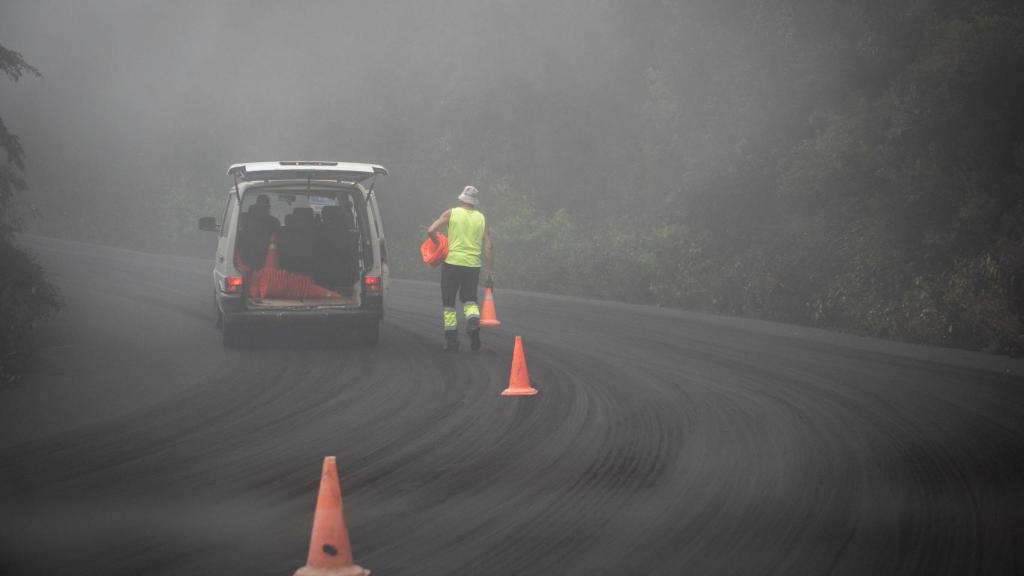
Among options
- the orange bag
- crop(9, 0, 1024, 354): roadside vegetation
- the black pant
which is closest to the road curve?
the black pant

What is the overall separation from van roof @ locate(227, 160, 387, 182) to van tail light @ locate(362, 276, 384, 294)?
121 cm

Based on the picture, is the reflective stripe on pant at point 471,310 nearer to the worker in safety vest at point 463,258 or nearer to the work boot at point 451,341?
the worker in safety vest at point 463,258

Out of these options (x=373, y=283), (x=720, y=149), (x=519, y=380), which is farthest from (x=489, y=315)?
(x=720, y=149)

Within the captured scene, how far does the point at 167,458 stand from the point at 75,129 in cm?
6818

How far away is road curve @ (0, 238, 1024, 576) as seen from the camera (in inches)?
260

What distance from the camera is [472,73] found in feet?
139

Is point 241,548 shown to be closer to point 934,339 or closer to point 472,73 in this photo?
point 934,339

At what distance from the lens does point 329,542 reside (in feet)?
18.9

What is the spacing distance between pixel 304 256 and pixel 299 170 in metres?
1.22

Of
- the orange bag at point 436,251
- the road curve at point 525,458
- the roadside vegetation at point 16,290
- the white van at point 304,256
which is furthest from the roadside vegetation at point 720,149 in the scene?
the roadside vegetation at point 16,290

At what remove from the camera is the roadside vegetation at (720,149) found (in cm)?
1947

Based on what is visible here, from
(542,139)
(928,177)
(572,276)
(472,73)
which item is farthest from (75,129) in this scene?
(928,177)

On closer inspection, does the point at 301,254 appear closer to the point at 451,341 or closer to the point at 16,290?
the point at 451,341

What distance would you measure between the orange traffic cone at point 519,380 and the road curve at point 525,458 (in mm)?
196
